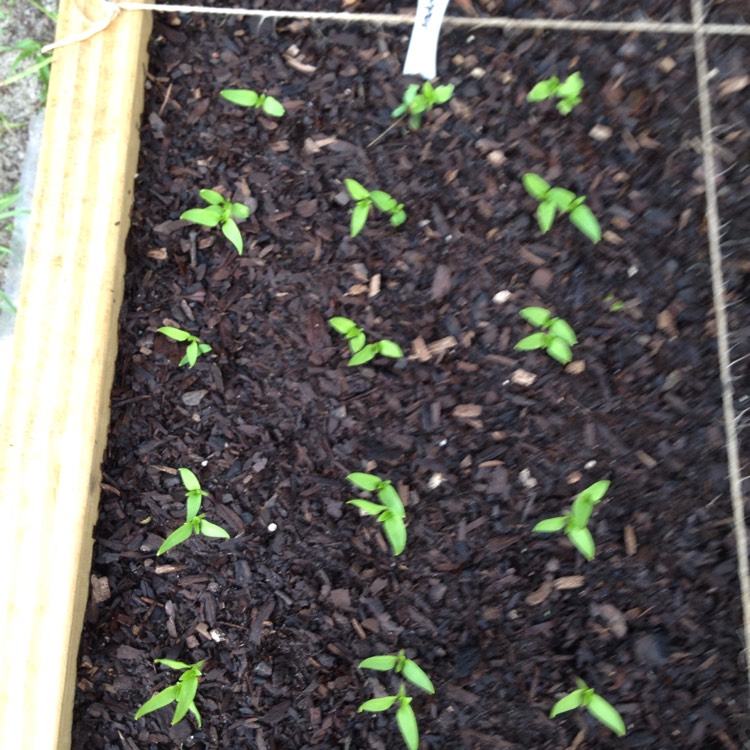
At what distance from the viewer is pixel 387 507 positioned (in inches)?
41.7

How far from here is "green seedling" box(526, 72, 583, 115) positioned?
1.14 meters

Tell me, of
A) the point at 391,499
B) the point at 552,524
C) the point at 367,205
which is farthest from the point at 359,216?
the point at 552,524

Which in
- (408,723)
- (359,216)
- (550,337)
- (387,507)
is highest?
(359,216)

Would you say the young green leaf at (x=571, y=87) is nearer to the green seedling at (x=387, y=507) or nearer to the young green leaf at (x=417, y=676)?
the green seedling at (x=387, y=507)

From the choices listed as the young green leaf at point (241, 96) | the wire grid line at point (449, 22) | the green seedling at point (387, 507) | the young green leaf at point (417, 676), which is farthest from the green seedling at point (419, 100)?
the young green leaf at point (417, 676)

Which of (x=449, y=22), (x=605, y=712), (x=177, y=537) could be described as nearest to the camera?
(x=605, y=712)

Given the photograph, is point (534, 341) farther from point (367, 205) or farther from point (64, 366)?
point (64, 366)

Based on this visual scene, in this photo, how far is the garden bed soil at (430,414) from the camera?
1.04 metres

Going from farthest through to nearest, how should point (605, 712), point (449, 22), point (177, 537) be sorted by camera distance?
point (449, 22) → point (177, 537) → point (605, 712)

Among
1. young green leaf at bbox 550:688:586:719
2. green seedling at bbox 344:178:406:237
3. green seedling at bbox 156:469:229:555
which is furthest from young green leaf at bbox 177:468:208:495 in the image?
young green leaf at bbox 550:688:586:719

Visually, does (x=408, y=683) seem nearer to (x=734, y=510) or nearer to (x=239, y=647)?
(x=239, y=647)

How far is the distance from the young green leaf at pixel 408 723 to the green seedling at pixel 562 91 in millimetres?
935

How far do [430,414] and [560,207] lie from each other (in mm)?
382

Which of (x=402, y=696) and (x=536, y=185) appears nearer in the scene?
(x=402, y=696)
